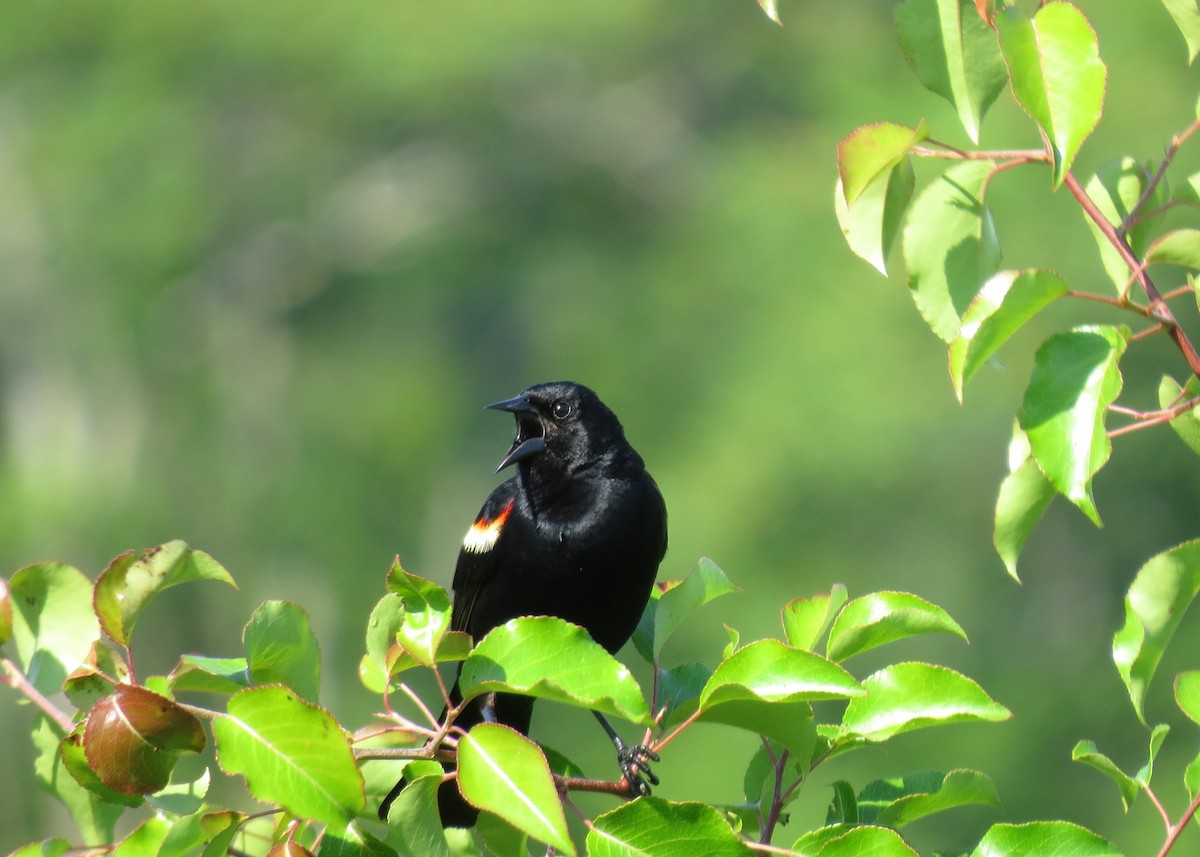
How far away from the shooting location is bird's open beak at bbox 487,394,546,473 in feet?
9.67

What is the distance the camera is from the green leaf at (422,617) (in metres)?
1.55

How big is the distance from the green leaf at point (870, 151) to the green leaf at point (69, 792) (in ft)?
3.87

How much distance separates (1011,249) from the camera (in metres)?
12.3

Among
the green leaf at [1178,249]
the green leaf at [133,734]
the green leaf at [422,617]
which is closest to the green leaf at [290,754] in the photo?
the green leaf at [133,734]

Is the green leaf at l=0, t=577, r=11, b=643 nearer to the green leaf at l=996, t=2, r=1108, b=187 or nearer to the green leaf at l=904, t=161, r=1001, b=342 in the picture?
the green leaf at l=904, t=161, r=1001, b=342

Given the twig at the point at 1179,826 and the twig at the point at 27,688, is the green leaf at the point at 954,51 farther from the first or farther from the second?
the twig at the point at 27,688

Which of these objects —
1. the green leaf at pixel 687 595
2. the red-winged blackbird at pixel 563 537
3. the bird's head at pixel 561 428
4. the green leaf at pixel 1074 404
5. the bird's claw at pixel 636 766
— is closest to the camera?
the green leaf at pixel 1074 404

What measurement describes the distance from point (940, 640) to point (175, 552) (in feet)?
42.4

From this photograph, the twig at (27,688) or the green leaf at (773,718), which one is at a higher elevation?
the twig at (27,688)

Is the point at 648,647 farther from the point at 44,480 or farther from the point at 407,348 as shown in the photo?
the point at 407,348

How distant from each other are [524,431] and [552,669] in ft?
5.51

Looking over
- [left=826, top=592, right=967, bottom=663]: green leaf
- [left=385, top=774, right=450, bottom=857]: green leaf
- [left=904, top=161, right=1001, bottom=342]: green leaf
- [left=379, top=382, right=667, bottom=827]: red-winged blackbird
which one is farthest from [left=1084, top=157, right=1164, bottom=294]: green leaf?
[left=379, top=382, right=667, bottom=827]: red-winged blackbird

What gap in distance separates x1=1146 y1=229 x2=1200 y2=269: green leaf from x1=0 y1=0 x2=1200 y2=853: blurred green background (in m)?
12.6

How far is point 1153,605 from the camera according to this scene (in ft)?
5.54
